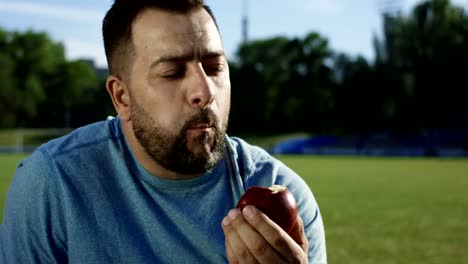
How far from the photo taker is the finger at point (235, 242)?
215cm

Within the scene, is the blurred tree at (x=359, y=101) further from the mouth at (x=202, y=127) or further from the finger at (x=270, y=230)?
the finger at (x=270, y=230)

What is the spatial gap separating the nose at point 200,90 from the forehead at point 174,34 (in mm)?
94

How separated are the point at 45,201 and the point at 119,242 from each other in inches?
14.3

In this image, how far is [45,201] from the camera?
248 cm

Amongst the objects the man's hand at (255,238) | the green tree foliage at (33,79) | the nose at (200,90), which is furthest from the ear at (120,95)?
the green tree foliage at (33,79)

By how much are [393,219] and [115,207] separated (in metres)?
9.12

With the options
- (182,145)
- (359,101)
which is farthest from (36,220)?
(359,101)

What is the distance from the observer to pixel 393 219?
10891mm

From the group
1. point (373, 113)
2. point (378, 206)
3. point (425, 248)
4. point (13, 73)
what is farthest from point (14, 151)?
point (425, 248)

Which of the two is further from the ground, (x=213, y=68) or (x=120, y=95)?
(x=213, y=68)

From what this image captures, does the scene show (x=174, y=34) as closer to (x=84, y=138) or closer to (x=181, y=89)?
(x=181, y=89)

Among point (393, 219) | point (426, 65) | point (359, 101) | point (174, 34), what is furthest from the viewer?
point (359, 101)

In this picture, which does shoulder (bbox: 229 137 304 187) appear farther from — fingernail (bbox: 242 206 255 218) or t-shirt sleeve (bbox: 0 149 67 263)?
t-shirt sleeve (bbox: 0 149 67 263)

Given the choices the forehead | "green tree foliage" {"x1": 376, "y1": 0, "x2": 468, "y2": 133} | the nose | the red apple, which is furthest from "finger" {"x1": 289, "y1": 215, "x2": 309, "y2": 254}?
"green tree foliage" {"x1": 376, "y1": 0, "x2": 468, "y2": 133}
